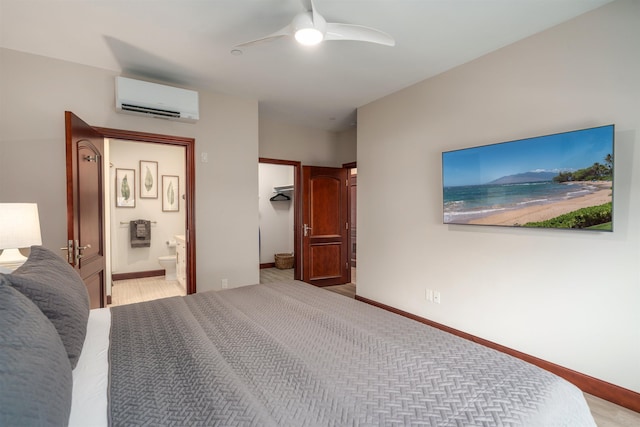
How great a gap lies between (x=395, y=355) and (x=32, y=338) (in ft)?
4.02

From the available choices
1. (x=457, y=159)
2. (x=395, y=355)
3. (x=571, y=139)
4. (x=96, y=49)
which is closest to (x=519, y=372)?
(x=395, y=355)

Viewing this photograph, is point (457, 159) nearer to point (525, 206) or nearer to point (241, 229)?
point (525, 206)

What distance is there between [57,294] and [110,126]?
94.4 inches

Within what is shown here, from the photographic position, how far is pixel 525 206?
2375mm

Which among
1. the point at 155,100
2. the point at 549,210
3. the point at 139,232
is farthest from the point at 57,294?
the point at 139,232

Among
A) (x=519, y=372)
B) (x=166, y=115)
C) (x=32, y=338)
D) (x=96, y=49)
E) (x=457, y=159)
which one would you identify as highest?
(x=96, y=49)

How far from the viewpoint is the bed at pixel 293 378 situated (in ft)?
2.93

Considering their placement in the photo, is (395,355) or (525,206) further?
(525,206)

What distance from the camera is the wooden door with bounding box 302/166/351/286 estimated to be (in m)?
4.93

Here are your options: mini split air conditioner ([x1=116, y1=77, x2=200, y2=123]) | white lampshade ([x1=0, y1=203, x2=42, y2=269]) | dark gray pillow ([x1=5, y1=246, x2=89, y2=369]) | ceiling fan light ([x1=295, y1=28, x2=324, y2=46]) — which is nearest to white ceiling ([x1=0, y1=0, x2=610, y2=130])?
mini split air conditioner ([x1=116, y1=77, x2=200, y2=123])

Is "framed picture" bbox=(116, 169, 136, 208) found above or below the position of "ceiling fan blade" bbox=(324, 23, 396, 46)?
below

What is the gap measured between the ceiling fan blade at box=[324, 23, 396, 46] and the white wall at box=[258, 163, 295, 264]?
4863mm

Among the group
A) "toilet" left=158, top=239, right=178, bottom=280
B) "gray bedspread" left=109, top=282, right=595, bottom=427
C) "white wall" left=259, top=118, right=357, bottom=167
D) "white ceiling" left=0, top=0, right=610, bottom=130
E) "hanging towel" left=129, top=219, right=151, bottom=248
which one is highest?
"white ceiling" left=0, top=0, right=610, bottom=130

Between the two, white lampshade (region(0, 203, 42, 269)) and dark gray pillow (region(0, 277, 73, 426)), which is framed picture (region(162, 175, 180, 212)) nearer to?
white lampshade (region(0, 203, 42, 269))
